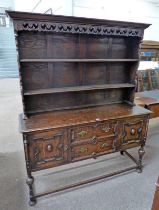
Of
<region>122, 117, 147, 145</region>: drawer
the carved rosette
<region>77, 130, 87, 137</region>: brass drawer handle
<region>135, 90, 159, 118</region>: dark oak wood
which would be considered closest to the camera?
the carved rosette

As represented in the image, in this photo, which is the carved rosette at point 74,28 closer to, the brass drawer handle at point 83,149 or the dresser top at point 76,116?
the dresser top at point 76,116

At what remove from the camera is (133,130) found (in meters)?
1.93

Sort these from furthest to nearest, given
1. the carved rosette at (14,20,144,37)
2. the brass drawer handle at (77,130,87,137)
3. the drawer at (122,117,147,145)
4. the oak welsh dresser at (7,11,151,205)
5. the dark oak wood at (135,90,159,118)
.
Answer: the dark oak wood at (135,90,159,118)
the drawer at (122,117,147,145)
the brass drawer handle at (77,130,87,137)
the oak welsh dresser at (7,11,151,205)
the carved rosette at (14,20,144,37)

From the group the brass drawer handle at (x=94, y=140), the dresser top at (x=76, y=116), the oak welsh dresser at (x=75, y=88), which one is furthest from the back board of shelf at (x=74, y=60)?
the brass drawer handle at (x=94, y=140)

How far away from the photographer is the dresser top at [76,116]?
1.57 metres

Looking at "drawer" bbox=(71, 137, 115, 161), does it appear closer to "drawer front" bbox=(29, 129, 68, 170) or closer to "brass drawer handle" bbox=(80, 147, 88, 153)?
"brass drawer handle" bbox=(80, 147, 88, 153)

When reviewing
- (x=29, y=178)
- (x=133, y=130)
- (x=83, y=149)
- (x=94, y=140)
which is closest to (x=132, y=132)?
(x=133, y=130)

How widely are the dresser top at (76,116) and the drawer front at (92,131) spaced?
0.19ft

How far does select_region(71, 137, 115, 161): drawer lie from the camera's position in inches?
67.4

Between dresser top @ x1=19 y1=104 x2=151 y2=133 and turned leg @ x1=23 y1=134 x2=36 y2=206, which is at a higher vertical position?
dresser top @ x1=19 y1=104 x2=151 y2=133

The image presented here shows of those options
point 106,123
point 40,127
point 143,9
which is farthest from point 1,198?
point 143,9

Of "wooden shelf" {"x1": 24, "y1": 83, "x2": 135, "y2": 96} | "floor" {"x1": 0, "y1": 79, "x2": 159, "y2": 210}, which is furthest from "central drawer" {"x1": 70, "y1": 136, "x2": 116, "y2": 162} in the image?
"wooden shelf" {"x1": 24, "y1": 83, "x2": 135, "y2": 96}

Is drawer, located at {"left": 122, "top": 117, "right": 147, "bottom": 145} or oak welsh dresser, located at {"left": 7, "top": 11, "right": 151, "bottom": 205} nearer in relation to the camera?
oak welsh dresser, located at {"left": 7, "top": 11, "right": 151, "bottom": 205}

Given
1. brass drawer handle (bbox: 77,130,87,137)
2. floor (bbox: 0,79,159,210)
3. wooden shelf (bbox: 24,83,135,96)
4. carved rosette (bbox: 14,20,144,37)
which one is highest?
carved rosette (bbox: 14,20,144,37)
